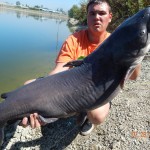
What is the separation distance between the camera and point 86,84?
147 inches

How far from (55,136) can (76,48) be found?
61.1 inches

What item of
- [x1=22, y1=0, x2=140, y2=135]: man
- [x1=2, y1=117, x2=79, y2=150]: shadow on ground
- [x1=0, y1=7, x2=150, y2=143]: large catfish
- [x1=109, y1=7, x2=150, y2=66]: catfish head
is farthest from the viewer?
[x1=2, y1=117, x2=79, y2=150]: shadow on ground

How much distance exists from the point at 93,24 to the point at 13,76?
718 centimetres

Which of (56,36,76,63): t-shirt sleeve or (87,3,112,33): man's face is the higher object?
(87,3,112,33): man's face

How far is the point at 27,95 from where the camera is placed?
3.78 meters

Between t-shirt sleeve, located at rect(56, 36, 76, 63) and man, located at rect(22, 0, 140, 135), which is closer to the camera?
man, located at rect(22, 0, 140, 135)

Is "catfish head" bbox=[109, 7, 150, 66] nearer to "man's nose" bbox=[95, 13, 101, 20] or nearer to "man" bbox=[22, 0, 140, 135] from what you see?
"man" bbox=[22, 0, 140, 135]

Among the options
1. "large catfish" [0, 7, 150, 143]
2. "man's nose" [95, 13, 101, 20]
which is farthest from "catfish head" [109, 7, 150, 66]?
"man's nose" [95, 13, 101, 20]

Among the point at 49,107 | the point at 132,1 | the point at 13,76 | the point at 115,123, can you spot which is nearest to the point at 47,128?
the point at 115,123

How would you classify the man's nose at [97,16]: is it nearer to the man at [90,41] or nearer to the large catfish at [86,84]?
the man at [90,41]

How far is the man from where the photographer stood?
484 centimetres

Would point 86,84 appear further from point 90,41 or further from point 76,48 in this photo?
point 90,41

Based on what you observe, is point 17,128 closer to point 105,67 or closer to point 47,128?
point 47,128

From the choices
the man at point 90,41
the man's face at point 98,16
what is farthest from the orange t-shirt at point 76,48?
the man's face at point 98,16
